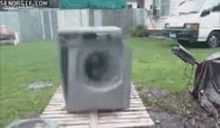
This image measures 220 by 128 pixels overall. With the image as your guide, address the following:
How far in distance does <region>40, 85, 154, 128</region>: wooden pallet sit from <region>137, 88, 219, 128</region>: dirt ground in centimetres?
19

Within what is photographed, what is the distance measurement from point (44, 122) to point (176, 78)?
2.82m

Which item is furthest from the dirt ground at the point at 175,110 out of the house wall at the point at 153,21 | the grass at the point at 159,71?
the house wall at the point at 153,21

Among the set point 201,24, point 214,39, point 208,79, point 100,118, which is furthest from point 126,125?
point 214,39

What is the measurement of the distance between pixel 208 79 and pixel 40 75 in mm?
3452

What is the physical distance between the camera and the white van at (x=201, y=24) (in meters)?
6.05

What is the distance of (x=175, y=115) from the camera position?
2.44m

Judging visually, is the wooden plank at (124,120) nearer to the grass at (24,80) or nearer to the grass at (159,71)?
the grass at (159,71)

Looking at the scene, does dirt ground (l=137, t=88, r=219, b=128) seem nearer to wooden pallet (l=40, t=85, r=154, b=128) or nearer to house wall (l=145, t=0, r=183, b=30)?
wooden pallet (l=40, t=85, r=154, b=128)

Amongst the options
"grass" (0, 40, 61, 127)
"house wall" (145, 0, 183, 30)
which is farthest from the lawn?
"house wall" (145, 0, 183, 30)

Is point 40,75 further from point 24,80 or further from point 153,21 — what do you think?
point 153,21

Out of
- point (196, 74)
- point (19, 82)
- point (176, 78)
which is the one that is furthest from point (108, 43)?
point (19, 82)

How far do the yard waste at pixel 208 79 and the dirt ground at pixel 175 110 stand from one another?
0.38 ft

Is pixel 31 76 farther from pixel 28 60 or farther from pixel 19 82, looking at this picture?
pixel 28 60

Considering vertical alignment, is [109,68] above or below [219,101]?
above
